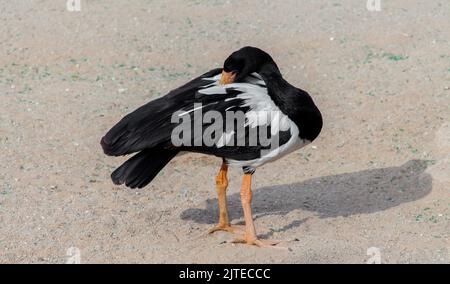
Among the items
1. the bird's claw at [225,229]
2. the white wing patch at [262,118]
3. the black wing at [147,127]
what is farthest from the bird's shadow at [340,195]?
the black wing at [147,127]

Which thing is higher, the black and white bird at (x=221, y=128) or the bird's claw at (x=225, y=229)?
the black and white bird at (x=221, y=128)

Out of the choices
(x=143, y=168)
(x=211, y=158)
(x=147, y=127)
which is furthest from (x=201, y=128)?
(x=211, y=158)

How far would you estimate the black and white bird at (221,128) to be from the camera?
20.6ft

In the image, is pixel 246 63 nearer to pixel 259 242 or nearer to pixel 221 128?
pixel 221 128

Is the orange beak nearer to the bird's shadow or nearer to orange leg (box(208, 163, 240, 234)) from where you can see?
orange leg (box(208, 163, 240, 234))

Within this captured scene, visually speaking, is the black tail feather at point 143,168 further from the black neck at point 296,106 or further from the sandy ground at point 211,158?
the black neck at point 296,106

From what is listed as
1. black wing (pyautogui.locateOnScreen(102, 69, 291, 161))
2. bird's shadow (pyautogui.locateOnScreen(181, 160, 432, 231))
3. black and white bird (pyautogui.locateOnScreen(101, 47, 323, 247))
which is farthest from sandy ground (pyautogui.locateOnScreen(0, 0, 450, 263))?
black wing (pyautogui.locateOnScreen(102, 69, 291, 161))

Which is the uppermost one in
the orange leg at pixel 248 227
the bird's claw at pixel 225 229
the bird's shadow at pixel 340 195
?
the orange leg at pixel 248 227

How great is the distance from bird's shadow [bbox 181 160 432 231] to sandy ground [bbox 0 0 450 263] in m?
0.02

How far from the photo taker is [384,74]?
1010cm

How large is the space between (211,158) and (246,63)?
1.99 metres

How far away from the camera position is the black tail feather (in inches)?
247
